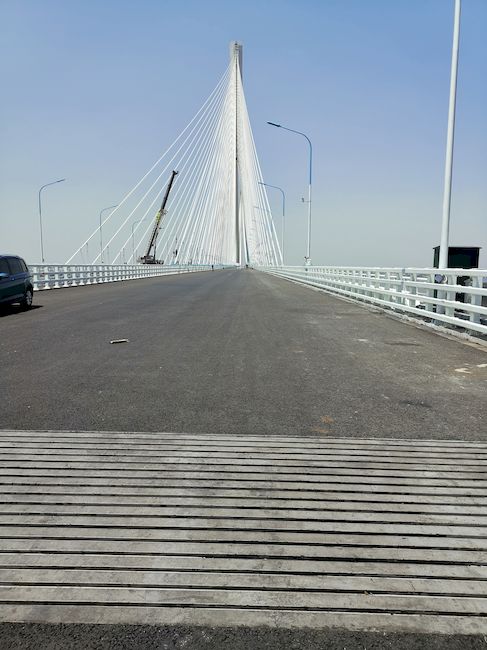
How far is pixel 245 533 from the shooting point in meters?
2.87

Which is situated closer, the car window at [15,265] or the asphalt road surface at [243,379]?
the asphalt road surface at [243,379]

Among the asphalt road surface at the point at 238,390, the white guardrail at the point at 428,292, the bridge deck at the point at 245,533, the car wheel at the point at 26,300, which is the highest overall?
the white guardrail at the point at 428,292

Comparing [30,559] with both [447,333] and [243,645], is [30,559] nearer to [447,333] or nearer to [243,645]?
[243,645]

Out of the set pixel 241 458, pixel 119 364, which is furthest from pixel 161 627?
pixel 119 364

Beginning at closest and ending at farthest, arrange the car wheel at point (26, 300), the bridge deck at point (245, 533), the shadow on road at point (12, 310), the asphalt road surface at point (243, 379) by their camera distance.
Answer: the bridge deck at point (245, 533) < the asphalt road surface at point (243, 379) < the shadow on road at point (12, 310) < the car wheel at point (26, 300)

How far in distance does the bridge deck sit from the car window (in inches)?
476

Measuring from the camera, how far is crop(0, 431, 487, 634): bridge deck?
7.56 feet

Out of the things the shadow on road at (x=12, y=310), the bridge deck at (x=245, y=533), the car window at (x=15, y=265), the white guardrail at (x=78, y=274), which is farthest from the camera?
the white guardrail at (x=78, y=274)

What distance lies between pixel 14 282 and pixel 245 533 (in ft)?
45.5

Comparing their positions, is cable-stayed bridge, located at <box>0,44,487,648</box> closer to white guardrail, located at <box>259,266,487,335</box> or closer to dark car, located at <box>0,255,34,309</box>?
white guardrail, located at <box>259,266,487,335</box>

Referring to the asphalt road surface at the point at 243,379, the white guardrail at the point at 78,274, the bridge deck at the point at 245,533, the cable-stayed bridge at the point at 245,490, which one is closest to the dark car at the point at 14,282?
the asphalt road surface at the point at 243,379

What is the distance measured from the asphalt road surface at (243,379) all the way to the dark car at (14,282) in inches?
111

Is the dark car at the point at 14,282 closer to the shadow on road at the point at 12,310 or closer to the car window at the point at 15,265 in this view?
the car window at the point at 15,265

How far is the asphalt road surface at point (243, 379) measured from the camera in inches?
192
